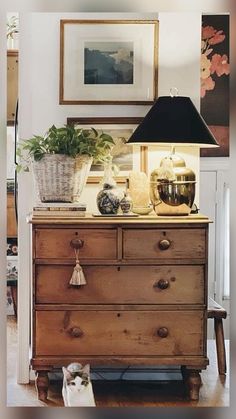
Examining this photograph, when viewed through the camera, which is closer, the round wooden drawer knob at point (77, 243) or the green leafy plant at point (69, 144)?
the round wooden drawer knob at point (77, 243)

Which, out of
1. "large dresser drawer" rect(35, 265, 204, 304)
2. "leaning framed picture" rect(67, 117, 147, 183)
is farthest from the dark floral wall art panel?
"large dresser drawer" rect(35, 265, 204, 304)

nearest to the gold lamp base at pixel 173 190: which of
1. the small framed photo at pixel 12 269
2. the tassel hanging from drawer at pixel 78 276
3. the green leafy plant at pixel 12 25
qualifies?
the tassel hanging from drawer at pixel 78 276

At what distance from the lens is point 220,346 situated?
2.37 meters

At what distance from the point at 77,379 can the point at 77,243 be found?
400 millimetres

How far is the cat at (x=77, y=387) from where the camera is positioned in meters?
1.93

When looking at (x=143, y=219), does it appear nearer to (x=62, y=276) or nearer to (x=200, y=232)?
(x=200, y=232)

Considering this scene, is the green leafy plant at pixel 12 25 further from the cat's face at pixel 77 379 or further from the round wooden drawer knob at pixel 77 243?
the cat's face at pixel 77 379

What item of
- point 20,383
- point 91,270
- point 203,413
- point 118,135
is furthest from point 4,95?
point 20,383

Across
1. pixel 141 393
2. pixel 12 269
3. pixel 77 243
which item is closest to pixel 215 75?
pixel 77 243

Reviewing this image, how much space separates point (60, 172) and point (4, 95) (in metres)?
1.34

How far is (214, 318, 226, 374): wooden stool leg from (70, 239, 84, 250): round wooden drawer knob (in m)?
0.63

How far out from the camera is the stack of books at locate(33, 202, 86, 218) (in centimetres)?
207

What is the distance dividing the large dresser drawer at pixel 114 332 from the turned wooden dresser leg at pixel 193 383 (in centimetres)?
11

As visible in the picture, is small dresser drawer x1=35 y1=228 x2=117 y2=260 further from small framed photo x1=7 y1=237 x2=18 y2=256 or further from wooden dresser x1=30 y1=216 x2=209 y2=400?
small framed photo x1=7 y1=237 x2=18 y2=256
